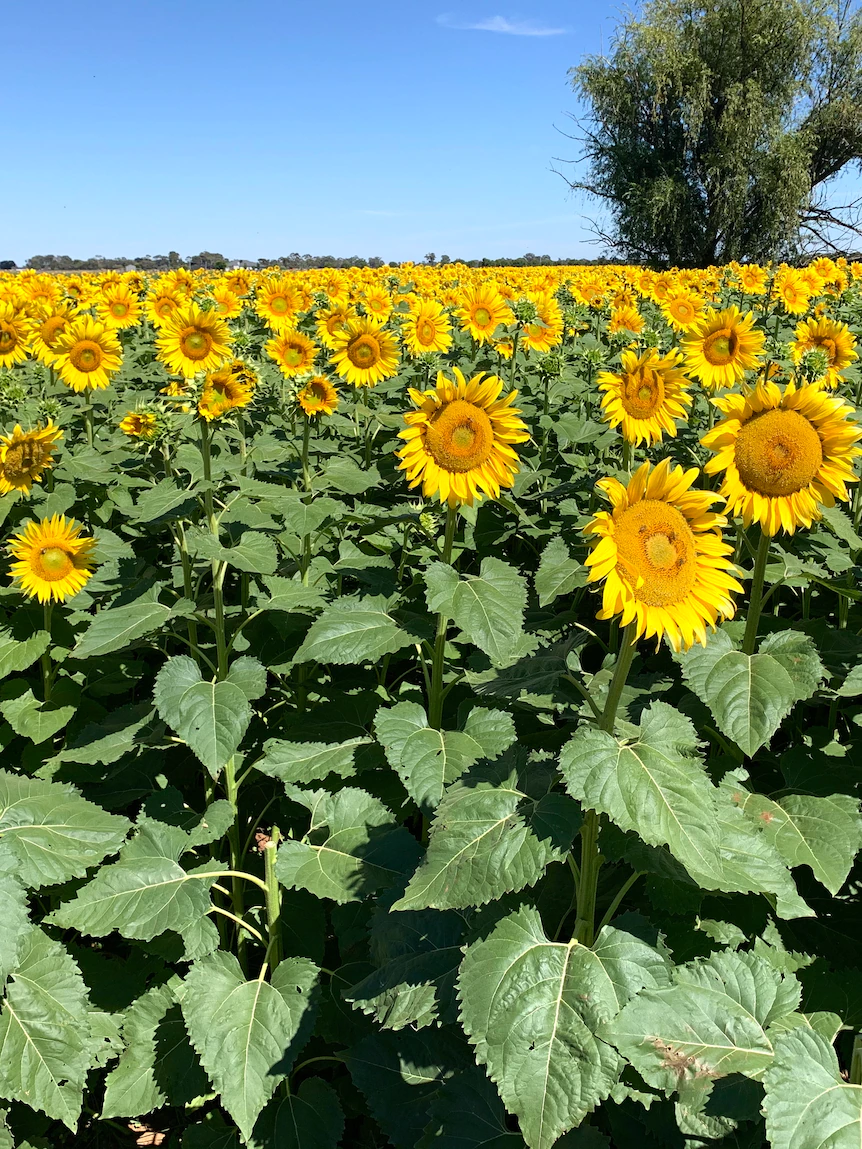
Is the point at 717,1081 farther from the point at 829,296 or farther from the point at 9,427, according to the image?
the point at 829,296

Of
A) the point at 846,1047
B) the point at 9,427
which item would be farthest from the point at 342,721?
the point at 9,427

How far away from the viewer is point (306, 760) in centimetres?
295

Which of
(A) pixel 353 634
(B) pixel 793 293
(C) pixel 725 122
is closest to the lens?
(A) pixel 353 634

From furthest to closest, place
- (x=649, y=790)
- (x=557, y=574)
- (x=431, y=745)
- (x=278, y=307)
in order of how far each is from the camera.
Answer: (x=278, y=307)
(x=557, y=574)
(x=431, y=745)
(x=649, y=790)

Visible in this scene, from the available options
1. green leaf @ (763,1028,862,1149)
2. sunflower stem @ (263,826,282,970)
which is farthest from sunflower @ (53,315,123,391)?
green leaf @ (763,1028,862,1149)

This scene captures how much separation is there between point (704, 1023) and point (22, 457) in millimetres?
3437

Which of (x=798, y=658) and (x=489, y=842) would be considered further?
(x=798, y=658)

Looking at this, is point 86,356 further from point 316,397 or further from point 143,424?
point 143,424

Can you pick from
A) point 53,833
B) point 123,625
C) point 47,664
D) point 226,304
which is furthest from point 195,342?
point 53,833

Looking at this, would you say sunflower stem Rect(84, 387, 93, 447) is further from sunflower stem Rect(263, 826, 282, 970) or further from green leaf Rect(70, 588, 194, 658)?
sunflower stem Rect(263, 826, 282, 970)

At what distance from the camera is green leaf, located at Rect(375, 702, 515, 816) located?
2.57 m

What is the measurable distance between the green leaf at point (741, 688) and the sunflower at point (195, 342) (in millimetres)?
2889

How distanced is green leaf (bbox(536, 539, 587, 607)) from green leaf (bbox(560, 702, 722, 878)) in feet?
4.99

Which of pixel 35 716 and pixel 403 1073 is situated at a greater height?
pixel 35 716
